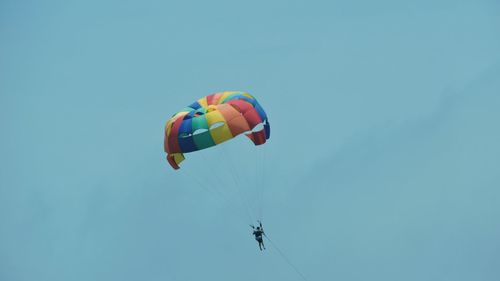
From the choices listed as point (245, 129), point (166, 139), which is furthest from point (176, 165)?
point (245, 129)

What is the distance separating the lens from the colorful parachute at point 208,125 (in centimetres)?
5081

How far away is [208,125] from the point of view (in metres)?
50.7

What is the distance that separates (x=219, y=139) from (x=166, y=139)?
3.33 metres

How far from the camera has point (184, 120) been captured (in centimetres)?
5169

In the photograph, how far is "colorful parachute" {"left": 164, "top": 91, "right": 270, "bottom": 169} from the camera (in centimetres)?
5081

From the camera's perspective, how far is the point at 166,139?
171 ft

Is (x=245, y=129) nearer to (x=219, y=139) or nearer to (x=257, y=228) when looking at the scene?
(x=219, y=139)

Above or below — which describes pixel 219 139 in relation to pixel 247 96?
below

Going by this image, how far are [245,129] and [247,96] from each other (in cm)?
384

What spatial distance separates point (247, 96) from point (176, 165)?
615 cm

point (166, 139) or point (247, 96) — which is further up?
point (247, 96)

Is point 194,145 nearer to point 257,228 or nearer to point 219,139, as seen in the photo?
point 219,139

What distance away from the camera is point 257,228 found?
51094mm

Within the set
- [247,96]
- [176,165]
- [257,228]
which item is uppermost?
[247,96]
